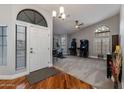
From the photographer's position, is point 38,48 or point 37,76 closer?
point 37,76

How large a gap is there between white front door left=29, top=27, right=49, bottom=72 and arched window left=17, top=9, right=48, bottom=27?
321 mm

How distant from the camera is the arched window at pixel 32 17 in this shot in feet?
14.3

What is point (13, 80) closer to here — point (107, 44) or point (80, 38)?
point (107, 44)

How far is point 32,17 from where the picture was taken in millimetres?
4848

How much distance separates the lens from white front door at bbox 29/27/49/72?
477 centimetres

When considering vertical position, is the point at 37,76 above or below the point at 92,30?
below

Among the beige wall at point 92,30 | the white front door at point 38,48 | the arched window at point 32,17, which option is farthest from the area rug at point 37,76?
the beige wall at point 92,30

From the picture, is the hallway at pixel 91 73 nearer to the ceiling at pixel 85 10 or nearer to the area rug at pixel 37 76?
the area rug at pixel 37 76

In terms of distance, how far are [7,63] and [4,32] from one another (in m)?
1.12

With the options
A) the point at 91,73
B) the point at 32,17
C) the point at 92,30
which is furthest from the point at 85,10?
the point at 92,30

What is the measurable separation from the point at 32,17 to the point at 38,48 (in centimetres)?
139

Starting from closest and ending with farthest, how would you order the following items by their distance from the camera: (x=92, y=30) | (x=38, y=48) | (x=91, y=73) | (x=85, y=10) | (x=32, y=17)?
(x=91, y=73) < (x=32, y=17) < (x=38, y=48) < (x=85, y=10) < (x=92, y=30)

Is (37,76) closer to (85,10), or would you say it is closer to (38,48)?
(38,48)

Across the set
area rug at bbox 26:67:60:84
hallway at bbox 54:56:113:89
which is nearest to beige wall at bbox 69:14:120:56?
hallway at bbox 54:56:113:89
